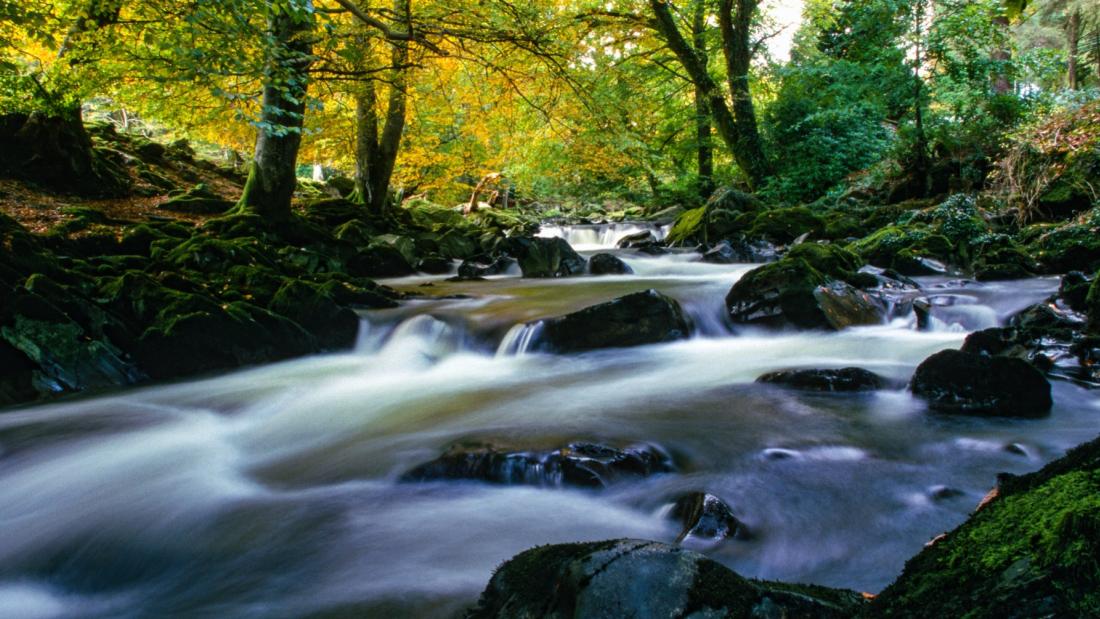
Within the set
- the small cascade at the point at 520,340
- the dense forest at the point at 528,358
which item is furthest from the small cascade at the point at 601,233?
the small cascade at the point at 520,340

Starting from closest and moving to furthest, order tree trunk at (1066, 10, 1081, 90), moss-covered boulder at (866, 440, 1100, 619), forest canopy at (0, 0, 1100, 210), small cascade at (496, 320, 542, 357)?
moss-covered boulder at (866, 440, 1100, 619)
forest canopy at (0, 0, 1100, 210)
small cascade at (496, 320, 542, 357)
tree trunk at (1066, 10, 1081, 90)

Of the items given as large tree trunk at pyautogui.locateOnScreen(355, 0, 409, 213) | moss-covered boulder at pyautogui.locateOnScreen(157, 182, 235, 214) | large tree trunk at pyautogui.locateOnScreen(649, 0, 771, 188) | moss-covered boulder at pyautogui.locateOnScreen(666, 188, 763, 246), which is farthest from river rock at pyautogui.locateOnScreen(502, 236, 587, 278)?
large tree trunk at pyautogui.locateOnScreen(649, 0, 771, 188)

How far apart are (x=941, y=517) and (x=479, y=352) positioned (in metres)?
5.45

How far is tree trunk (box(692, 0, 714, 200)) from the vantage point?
17984 mm

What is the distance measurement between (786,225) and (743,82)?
17.6ft

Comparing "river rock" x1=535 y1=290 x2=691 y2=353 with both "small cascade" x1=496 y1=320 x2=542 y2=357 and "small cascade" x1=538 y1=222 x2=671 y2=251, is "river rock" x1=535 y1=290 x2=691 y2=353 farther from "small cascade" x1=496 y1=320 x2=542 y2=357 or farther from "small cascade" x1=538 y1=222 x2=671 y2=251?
"small cascade" x1=538 y1=222 x2=671 y2=251

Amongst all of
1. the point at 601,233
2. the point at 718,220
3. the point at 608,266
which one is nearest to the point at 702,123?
the point at 601,233

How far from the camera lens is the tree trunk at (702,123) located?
18.0 metres

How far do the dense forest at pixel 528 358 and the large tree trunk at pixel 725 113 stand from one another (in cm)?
35

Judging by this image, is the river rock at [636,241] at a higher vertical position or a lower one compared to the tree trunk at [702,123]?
Answer: lower

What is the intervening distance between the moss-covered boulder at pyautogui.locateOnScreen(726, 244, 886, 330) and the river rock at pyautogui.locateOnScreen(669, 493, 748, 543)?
4.82 m

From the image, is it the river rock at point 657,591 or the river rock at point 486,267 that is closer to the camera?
the river rock at point 657,591

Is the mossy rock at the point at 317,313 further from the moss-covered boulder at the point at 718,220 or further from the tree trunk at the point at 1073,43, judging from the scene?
the tree trunk at the point at 1073,43

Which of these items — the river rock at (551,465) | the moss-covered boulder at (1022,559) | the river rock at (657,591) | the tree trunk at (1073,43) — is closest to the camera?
the moss-covered boulder at (1022,559)
